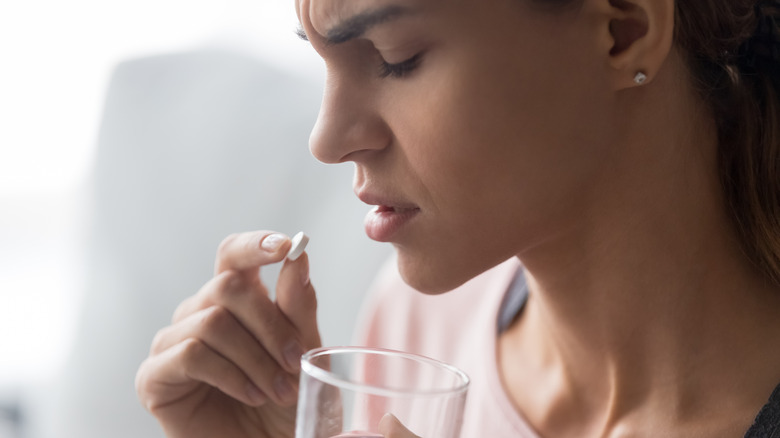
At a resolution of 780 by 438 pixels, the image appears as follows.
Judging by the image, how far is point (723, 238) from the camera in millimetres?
866

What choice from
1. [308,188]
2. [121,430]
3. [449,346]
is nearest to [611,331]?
[449,346]

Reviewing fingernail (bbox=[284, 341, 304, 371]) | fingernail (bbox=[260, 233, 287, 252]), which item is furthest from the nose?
fingernail (bbox=[284, 341, 304, 371])

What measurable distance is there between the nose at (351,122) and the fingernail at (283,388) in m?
0.26

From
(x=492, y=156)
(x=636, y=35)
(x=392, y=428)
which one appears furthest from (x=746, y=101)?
(x=392, y=428)

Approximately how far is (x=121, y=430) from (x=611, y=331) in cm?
106

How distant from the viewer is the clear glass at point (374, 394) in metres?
0.59

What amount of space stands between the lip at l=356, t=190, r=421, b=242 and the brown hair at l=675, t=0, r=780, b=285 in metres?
0.32

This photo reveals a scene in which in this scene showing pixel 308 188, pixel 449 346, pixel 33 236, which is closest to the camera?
pixel 449 346

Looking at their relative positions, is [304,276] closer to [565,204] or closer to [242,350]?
[242,350]

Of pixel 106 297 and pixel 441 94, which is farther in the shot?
pixel 106 297

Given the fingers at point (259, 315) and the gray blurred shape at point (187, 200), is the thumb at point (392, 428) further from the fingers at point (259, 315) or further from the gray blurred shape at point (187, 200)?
the gray blurred shape at point (187, 200)

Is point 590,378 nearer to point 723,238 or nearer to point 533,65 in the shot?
point 723,238

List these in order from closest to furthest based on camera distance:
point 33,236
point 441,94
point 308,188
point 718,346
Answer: point 441,94
point 718,346
point 308,188
point 33,236

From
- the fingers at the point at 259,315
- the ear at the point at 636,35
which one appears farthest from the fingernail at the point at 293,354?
the ear at the point at 636,35
